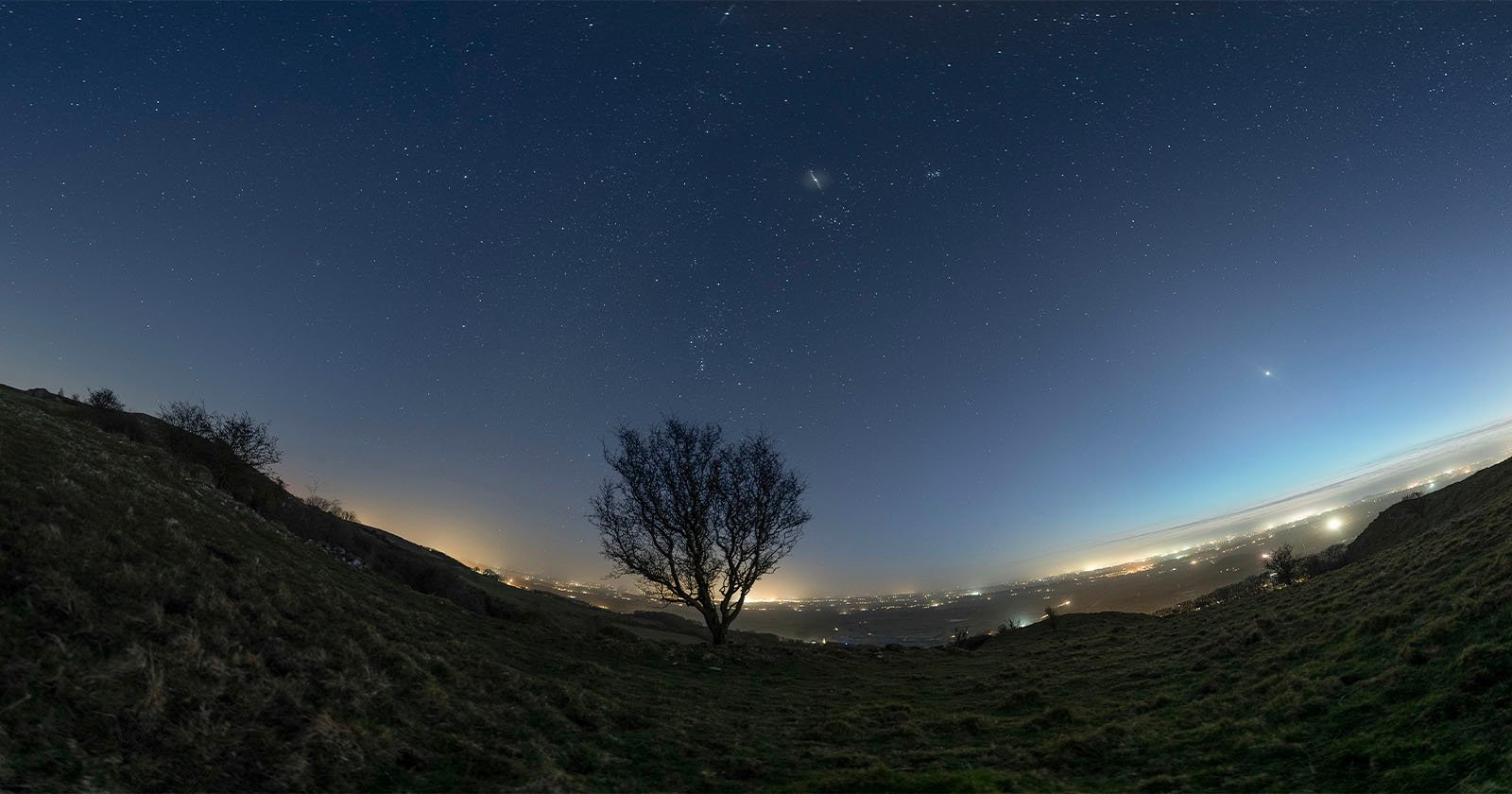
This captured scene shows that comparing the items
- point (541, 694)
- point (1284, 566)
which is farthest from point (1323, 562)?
point (541, 694)

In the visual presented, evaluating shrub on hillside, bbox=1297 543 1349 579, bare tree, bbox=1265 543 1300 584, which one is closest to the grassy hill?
bare tree, bbox=1265 543 1300 584

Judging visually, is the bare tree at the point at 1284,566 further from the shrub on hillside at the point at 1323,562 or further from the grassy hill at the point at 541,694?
the grassy hill at the point at 541,694

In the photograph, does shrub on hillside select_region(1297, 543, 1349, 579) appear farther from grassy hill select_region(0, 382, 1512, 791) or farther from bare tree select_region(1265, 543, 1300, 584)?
grassy hill select_region(0, 382, 1512, 791)

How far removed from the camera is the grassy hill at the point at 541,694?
7754mm

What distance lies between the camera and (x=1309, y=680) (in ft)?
45.0

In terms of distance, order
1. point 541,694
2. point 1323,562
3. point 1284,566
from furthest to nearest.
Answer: point 1284,566
point 1323,562
point 541,694

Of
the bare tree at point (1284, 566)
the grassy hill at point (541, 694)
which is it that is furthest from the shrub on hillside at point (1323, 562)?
the grassy hill at point (541, 694)

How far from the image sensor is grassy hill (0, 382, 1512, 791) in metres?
7.75

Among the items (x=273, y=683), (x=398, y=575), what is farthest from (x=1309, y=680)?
(x=398, y=575)

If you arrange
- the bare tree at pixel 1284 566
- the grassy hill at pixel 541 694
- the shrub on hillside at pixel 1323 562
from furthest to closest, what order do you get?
the bare tree at pixel 1284 566, the shrub on hillside at pixel 1323 562, the grassy hill at pixel 541 694

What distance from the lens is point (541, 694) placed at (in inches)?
574

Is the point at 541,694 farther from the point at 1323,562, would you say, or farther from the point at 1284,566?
the point at 1323,562

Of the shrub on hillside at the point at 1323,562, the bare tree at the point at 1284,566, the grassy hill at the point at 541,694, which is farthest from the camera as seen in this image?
the bare tree at the point at 1284,566

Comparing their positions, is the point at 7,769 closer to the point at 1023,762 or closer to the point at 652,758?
the point at 652,758
